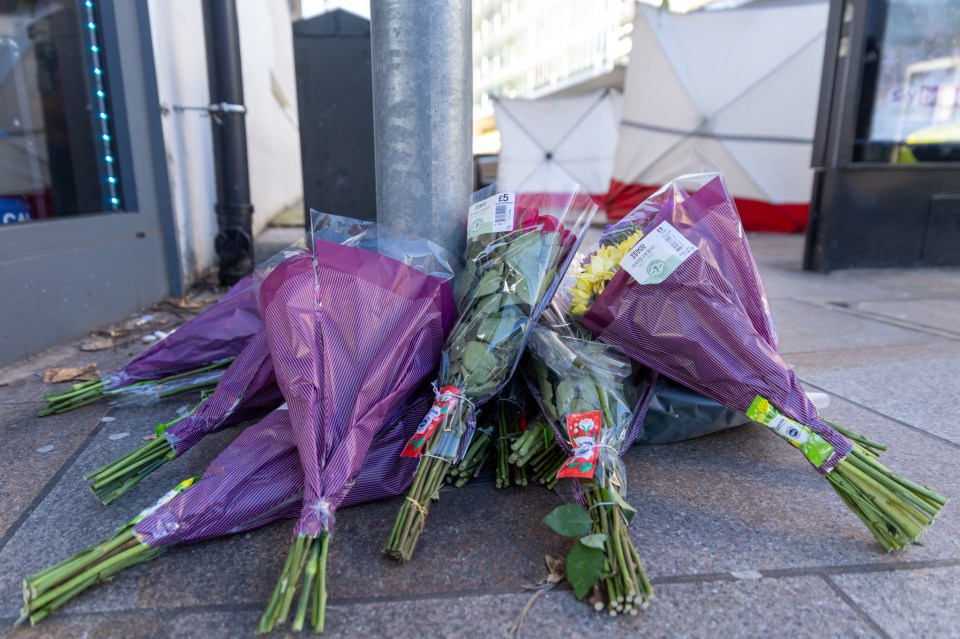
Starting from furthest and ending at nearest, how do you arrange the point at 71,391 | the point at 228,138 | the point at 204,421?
the point at 228,138
the point at 71,391
the point at 204,421

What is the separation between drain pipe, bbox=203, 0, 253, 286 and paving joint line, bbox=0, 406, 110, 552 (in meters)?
2.39

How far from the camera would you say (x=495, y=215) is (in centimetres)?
221

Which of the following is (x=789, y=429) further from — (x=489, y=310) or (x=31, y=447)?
(x=31, y=447)

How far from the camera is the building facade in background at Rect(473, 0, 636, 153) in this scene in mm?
31781

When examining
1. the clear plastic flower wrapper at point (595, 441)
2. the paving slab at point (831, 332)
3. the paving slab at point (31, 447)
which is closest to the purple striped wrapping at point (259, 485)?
the clear plastic flower wrapper at point (595, 441)

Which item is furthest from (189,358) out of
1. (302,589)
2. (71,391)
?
(302,589)

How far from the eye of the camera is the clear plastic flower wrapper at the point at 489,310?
5.59ft

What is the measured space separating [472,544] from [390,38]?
178cm

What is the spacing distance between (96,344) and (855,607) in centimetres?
360

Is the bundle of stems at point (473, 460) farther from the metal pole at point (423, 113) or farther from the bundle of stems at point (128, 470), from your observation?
the bundle of stems at point (128, 470)

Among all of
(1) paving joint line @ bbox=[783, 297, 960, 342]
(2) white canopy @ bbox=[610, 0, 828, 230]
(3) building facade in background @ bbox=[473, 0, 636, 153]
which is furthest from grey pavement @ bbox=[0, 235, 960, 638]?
(3) building facade in background @ bbox=[473, 0, 636, 153]

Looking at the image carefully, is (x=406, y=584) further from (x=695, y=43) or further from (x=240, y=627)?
(x=695, y=43)

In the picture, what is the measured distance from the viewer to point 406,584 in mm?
1526

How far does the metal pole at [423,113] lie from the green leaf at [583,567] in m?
1.32
